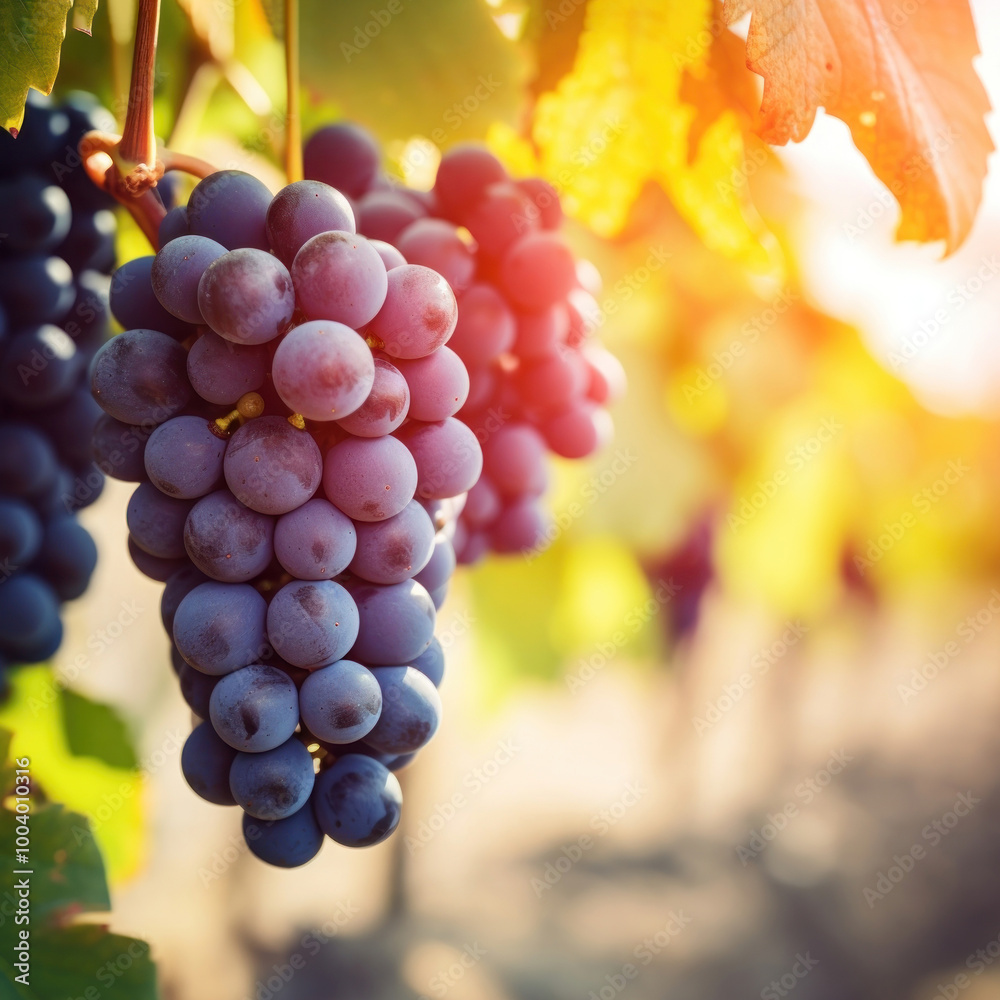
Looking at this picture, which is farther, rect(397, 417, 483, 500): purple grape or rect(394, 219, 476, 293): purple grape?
rect(394, 219, 476, 293): purple grape

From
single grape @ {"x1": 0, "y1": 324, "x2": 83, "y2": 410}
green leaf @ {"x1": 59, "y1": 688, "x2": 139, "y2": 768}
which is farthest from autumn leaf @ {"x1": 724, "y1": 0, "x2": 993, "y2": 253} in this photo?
green leaf @ {"x1": 59, "y1": 688, "x2": 139, "y2": 768}

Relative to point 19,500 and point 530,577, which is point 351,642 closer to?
point 19,500

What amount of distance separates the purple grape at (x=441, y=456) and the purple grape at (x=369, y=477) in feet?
0.11

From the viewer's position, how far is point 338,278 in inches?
18.9

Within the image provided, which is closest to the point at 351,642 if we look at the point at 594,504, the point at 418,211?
the point at 418,211

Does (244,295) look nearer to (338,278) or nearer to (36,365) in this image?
(338,278)

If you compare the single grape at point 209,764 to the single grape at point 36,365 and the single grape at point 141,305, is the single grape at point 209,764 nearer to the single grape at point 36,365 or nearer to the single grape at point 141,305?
the single grape at point 141,305

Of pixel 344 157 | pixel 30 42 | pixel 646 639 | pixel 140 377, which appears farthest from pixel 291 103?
pixel 646 639

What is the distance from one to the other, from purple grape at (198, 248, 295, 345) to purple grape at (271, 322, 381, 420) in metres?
0.02

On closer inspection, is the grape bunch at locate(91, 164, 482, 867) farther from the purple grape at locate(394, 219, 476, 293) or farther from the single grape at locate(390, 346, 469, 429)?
the purple grape at locate(394, 219, 476, 293)

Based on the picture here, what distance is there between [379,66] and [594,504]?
2.67 ft

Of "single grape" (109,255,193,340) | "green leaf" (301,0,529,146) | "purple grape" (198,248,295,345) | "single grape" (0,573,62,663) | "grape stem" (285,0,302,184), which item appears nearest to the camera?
"purple grape" (198,248,295,345)

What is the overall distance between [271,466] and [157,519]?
4.4 inches

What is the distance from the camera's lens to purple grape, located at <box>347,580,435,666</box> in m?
0.56
